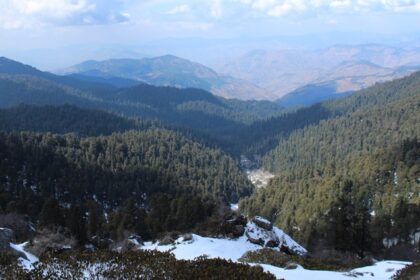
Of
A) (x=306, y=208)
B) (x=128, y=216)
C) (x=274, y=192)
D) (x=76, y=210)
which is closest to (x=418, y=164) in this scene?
(x=306, y=208)

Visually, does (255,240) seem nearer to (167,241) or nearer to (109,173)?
(167,241)

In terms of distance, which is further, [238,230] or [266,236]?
[238,230]

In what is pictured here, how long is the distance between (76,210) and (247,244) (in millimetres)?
34021

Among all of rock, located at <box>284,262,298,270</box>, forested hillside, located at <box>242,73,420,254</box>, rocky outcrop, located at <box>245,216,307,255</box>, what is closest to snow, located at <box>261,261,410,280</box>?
rock, located at <box>284,262,298,270</box>

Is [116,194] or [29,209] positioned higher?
[29,209]

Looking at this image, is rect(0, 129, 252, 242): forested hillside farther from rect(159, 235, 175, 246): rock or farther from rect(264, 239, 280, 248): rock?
rect(159, 235, 175, 246): rock

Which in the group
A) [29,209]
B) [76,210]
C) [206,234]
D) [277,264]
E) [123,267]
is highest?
[123,267]

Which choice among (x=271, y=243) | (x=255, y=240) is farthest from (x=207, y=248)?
(x=271, y=243)

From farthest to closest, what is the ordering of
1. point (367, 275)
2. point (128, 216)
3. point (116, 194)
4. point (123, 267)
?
point (116, 194) → point (128, 216) → point (367, 275) → point (123, 267)

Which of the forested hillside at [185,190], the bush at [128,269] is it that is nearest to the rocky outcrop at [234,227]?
the forested hillside at [185,190]

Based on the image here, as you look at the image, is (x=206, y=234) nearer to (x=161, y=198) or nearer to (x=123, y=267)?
(x=123, y=267)

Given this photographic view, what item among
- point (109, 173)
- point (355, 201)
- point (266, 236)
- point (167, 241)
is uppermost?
point (167, 241)

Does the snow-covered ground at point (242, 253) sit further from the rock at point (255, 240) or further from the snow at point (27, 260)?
the snow at point (27, 260)

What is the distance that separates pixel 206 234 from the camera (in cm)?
4016
